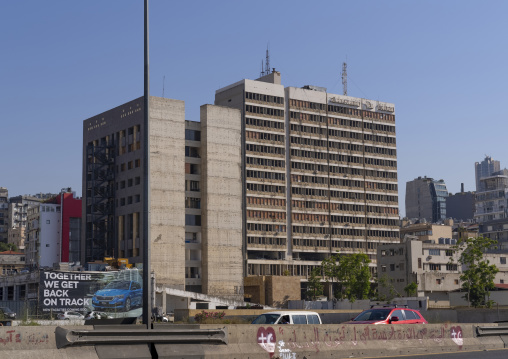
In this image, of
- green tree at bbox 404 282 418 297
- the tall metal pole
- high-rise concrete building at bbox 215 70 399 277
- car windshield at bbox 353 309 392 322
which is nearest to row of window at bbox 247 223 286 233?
high-rise concrete building at bbox 215 70 399 277

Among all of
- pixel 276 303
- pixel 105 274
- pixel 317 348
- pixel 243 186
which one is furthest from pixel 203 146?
pixel 317 348

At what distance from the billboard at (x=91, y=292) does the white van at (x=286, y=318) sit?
49152 millimetres

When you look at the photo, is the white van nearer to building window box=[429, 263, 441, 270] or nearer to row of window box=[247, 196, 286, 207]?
building window box=[429, 263, 441, 270]

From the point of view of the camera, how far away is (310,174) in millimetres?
166375

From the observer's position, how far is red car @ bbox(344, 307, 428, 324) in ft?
94.2

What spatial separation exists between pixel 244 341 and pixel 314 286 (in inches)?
5154

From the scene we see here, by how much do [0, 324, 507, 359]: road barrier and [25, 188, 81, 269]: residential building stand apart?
441 feet

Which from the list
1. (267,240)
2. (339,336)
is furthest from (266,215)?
(339,336)

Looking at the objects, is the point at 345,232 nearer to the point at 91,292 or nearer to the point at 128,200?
the point at 128,200

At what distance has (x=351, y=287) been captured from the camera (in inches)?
5315

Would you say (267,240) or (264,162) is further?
(264,162)

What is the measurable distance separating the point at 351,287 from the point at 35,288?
174 ft

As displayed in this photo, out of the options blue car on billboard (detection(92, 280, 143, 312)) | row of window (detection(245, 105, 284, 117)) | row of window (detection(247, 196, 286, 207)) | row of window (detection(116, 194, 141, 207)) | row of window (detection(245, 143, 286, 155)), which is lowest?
blue car on billboard (detection(92, 280, 143, 312))

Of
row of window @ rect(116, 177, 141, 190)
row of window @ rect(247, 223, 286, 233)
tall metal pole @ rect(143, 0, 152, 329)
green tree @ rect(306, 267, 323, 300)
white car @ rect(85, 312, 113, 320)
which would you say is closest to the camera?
tall metal pole @ rect(143, 0, 152, 329)
